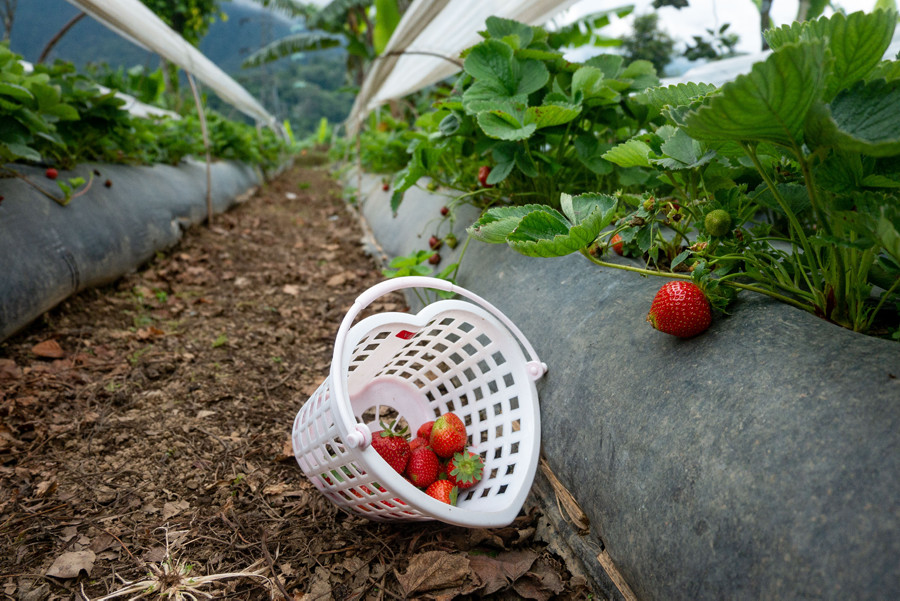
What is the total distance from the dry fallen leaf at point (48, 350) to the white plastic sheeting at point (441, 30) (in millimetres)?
1568

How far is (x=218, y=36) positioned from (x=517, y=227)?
59.7m

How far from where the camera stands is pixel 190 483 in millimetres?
1077

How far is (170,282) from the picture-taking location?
2.23 meters

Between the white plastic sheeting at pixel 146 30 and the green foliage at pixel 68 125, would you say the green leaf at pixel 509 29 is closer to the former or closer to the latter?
the green foliage at pixel 68 125

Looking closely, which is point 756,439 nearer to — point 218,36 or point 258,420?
point 258,420

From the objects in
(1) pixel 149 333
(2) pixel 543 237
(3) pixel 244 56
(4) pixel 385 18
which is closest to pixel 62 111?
(1) pixel 149 333

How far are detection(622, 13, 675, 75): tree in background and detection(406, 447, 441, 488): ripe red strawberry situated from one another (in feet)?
18.4

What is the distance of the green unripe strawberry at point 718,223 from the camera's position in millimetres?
780

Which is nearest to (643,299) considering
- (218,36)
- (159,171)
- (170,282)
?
(170,282)

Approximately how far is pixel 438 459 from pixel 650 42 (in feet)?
19.2

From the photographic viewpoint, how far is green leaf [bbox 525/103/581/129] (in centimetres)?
115

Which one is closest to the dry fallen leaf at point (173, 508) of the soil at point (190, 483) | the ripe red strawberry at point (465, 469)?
the soil at point (190, 483)

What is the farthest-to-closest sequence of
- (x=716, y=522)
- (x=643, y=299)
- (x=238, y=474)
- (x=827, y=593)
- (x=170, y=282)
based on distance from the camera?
1. (x=170, y=282)
2. (x=238, y=474)
3. (x=643, y=299)
4. (x=716, y=522)
5. (x=827, y=593)

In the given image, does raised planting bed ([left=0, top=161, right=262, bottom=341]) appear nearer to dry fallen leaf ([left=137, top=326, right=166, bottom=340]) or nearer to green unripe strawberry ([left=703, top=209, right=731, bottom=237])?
dry fallen leaf ([left=137, top=326, right=166, bottom=340])
